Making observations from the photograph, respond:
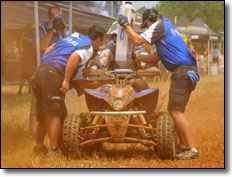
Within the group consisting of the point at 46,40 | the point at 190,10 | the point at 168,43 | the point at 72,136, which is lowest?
the point at 72,136

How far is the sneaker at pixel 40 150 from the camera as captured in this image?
5.41 m

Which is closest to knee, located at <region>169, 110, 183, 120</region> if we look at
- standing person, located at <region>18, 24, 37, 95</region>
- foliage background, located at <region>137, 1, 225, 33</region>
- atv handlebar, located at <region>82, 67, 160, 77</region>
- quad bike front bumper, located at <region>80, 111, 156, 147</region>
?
quad bike front bumper, located at <region>80, 111, 156, 147</region>

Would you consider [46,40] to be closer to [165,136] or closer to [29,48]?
[29,48]

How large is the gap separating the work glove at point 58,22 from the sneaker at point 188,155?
2.50 m

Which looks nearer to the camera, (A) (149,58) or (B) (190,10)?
(A) (149,58)

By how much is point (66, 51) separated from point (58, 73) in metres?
0.30

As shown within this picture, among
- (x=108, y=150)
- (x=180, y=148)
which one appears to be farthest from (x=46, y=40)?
(x=180, y=148)

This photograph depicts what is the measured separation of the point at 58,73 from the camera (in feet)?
17.1

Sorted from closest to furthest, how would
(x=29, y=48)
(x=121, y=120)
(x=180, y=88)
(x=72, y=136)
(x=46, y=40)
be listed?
(x=121, y=120) → (x=72, y=136) → (x=180, y=88) → (x=46, y=40) → (x=29, y=48)

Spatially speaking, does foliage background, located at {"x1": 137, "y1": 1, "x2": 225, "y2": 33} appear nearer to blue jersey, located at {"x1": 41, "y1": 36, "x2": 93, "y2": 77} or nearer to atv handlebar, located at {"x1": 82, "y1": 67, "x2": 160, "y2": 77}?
atv handlebar, located at {"x1": 82, "y1": 67, "x2": 160, "y2": 77}

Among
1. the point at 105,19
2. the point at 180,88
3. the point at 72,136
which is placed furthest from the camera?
the point at 105,19

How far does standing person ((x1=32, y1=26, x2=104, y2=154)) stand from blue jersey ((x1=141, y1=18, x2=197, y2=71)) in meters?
0.70

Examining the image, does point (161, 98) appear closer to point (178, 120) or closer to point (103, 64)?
point (178, 120)

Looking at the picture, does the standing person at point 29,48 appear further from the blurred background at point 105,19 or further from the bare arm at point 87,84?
the bare arm at point 87,84
